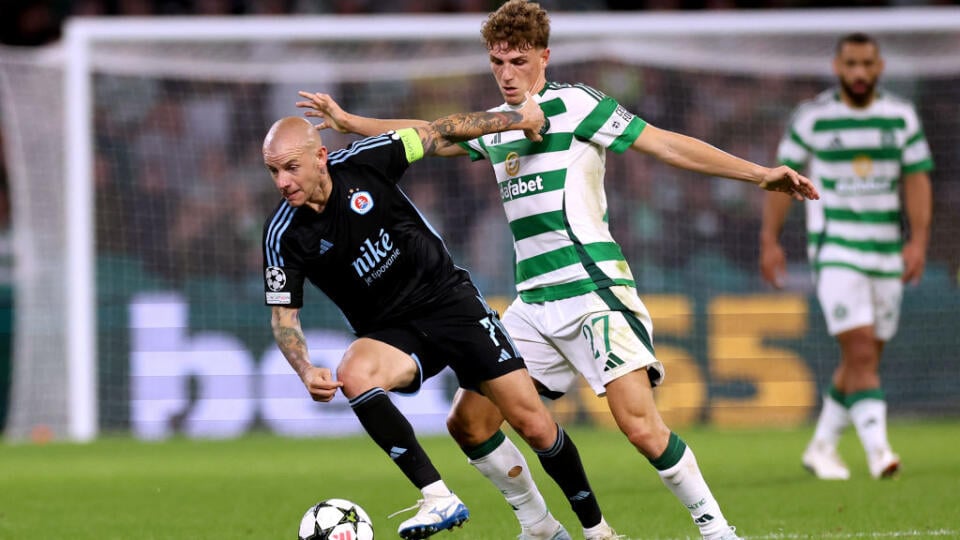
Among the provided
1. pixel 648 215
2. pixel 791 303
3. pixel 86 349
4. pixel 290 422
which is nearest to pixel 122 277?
pixel 86 349

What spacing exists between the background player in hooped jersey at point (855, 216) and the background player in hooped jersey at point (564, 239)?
323 cm

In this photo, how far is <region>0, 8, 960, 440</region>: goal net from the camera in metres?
12.9

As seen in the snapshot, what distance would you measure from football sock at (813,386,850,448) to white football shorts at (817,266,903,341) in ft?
1.42

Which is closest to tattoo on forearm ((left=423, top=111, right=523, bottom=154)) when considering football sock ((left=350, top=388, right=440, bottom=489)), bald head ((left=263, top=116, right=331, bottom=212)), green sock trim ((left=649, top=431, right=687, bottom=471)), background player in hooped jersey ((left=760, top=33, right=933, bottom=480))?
bald head ((left=263, top=116, right=331, bottom=212))

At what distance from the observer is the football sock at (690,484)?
5.41 m

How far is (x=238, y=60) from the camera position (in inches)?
543

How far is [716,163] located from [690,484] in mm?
1175

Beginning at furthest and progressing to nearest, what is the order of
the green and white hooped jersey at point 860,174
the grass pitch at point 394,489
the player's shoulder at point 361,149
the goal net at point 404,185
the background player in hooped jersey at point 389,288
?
the goal net at point 404,185, the green and white hooped jersey at point 860,174, the grass pitch at point 394,489, the player's shoulder at point 361,149, the background player in hooped jersey at point 389,288

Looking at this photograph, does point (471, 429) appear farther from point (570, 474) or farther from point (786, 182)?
point (786, 182)

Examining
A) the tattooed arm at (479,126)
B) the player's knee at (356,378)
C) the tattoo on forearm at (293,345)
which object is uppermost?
the tattooed arm at (479,126)

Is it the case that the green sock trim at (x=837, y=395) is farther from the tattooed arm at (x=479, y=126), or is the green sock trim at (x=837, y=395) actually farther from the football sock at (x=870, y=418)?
the tattooed arm at (x=479, y=126)

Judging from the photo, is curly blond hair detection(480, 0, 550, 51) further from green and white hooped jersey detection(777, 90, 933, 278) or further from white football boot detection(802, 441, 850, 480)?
white football boot detection(802, 441, 850, 480)

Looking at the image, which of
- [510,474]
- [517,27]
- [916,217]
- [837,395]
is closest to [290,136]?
[517,27]

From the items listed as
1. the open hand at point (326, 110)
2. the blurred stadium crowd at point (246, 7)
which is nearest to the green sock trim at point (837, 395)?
the open hand at point (326, 110)
